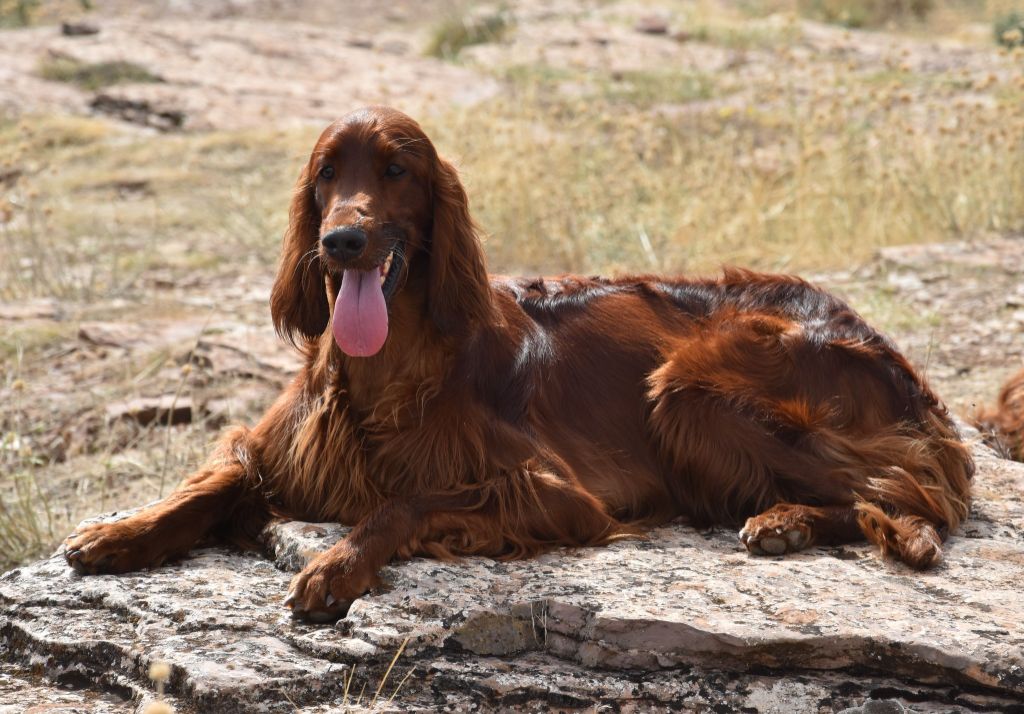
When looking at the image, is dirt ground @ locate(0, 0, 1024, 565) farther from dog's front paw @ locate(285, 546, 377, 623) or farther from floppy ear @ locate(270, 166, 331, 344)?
dog's front paw @ locate(285, 546, 377, 623)

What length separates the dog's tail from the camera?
5.38 meters

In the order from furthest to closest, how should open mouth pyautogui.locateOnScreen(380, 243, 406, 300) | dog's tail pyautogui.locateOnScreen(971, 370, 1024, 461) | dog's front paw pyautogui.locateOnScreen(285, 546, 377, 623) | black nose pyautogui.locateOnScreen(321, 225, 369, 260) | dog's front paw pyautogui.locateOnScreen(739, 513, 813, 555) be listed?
dog's tail pyautogui.locateOnScreen(971, 370, 1024, 461)
dog's front paw pyautogui.locateOnScreen(739, 513, 813, 555)
open mouth pyautogui.locateOnScreen(380, 243, 406, 300)
black nose pyautogui.locateOnScreen(321, 225, 369, 260)
dog's front paw pyautogui.locateOnScreen(285, 546, 377, 623)

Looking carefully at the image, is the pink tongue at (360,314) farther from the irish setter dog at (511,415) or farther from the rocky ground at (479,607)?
the rocky ground at (479,607)

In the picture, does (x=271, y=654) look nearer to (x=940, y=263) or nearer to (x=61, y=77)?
(x=940, y=263)

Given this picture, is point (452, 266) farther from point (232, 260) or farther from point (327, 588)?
point (232, 260)

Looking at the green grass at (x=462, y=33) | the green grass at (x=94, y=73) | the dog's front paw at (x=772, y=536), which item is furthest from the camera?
the green grass at (x=462, y=33)

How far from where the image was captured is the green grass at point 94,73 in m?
16.0

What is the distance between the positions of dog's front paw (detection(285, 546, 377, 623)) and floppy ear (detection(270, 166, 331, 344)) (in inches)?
36.2

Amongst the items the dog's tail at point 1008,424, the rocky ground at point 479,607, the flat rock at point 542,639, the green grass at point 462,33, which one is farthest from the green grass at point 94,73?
the flat rock at point 542,639

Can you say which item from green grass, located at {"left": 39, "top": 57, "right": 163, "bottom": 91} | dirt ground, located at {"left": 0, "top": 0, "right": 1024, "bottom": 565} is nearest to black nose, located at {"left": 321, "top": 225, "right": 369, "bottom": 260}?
dirt ground, located at {"left": 0, "top": 0, "right": 1024, "bottom": 565}

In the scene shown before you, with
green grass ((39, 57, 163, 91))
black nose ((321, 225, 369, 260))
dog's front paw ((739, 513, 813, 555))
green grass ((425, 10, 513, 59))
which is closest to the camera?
black nose ((321, 225, 369, 260))

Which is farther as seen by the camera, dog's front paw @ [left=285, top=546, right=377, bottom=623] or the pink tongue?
the pink tongue

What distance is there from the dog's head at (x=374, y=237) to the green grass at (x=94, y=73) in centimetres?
1253

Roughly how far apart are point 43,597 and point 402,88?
1214 cm
